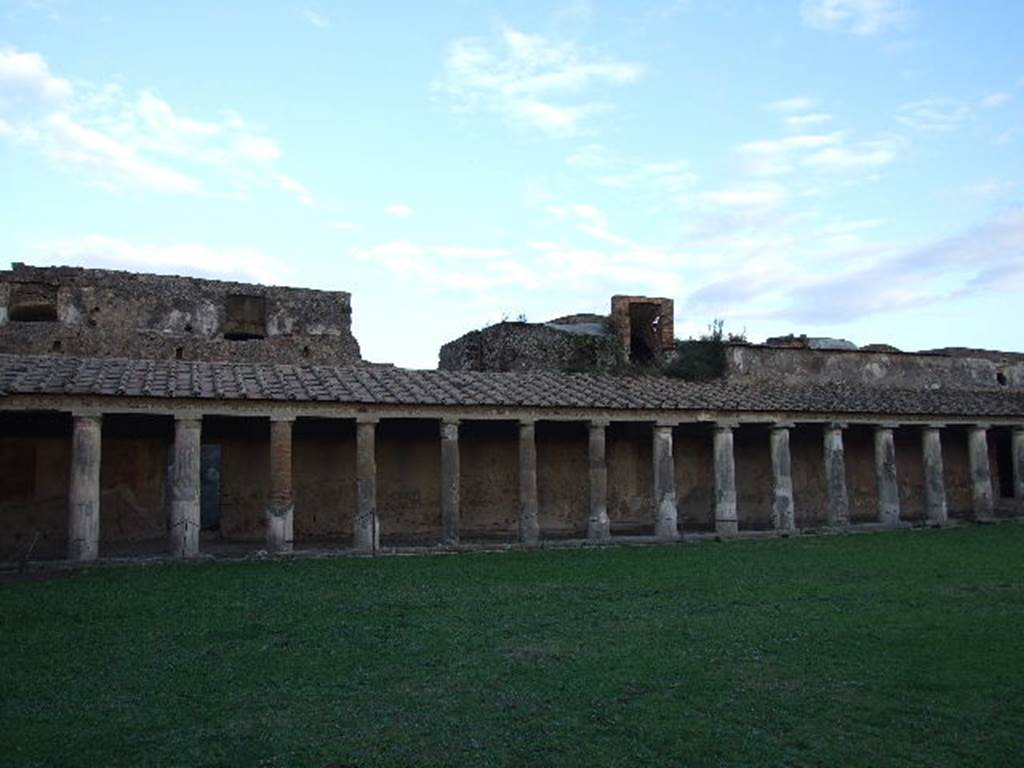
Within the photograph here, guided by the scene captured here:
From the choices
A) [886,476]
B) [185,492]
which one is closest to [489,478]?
[185,492]

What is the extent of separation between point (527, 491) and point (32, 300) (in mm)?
13230

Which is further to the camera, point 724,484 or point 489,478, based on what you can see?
point 489,478

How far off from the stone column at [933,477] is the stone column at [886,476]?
111 cm

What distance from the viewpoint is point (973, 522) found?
21609mm

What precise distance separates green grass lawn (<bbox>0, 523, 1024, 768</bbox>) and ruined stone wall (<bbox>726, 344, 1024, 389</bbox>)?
36.8 ft

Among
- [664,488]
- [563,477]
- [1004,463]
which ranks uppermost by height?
[1004,463]

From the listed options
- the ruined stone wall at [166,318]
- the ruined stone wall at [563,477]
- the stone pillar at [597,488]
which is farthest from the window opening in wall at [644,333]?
the ruined stone wall at [166,318]

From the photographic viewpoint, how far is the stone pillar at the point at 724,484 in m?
19.0

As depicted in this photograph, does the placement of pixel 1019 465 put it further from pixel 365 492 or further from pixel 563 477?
pixel 365 492

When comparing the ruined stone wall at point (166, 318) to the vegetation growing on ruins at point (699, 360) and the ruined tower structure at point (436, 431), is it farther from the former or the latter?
the vegetation growing on ruins at point (699, 360)

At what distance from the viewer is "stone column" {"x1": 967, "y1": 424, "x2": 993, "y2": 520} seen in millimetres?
22141

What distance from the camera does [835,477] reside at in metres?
20.4

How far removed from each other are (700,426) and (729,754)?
16341mm

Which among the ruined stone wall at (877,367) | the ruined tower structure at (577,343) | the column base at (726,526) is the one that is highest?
the ruined tower structure at (577,343)
